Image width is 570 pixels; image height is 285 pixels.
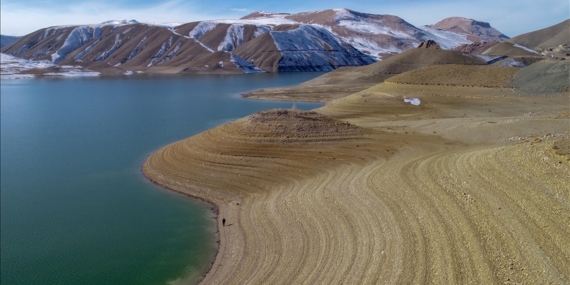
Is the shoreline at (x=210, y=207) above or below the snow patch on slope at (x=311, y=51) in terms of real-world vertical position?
below

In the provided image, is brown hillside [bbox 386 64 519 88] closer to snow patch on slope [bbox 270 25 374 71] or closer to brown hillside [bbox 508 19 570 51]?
snow patch on slope [bbox 270 25 374 71]

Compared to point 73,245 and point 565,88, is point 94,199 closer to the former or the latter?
point 73,245

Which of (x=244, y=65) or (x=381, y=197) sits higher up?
(x=244, y=65)

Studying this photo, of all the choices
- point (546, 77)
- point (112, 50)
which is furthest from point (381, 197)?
point (112, 50)

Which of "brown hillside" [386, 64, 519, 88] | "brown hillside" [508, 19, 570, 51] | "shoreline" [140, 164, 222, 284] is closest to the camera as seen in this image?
"shoreline" [140, 164, 222, 284]

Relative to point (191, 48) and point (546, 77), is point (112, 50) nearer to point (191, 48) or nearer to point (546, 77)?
point (191, 48)

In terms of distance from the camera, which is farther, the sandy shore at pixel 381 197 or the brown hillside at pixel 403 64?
the brown hillside at pixel 403 64

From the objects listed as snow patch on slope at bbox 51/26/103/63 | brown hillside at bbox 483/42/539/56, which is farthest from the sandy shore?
snow patch on slope at bbox 51/26/103/63

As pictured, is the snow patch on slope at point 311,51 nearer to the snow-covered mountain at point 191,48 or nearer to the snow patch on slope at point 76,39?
the snow-covered mountain at point 191,48

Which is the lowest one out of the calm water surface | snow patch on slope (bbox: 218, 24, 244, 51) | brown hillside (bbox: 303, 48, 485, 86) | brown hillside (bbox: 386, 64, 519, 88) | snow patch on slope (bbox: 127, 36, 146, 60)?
the calm water surface

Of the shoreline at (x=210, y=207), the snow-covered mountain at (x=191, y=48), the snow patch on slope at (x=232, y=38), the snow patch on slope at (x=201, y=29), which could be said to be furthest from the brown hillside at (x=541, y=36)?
the shoreline at (x=210, y=207)
